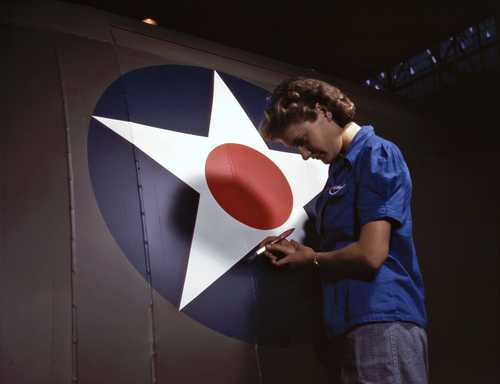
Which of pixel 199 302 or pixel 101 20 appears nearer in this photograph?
pixel 199 302

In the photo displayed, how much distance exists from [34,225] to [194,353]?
79cm

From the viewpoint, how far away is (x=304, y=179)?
2691mm

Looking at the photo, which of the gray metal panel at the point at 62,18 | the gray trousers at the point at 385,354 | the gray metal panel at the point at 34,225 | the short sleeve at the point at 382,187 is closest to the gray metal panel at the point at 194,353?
the gray metal panel at the point at 34,225

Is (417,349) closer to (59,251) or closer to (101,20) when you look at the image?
(59,251)

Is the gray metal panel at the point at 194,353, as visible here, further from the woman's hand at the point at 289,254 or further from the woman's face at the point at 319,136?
the woman's face at the point at 319,136

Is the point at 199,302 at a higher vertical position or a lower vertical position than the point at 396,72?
lower

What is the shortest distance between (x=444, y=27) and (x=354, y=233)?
6.93 meters

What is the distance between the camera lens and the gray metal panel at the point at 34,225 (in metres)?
1.70

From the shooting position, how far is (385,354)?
5.44 feet

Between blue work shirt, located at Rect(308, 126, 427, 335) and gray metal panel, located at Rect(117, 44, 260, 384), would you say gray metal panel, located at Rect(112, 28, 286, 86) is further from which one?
blue work shirt, located at Rect(308, 126, 427, 335)

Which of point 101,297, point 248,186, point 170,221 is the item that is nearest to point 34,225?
point 101,297

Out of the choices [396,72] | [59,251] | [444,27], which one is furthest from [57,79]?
[396,72]

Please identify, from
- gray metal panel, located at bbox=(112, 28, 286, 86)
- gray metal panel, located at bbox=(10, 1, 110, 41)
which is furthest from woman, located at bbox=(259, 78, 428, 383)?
gray metal panel, located at bbox=(10, 1, 110, 41)

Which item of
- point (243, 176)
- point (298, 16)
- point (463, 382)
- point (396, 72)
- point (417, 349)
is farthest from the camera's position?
point (396, 72)
